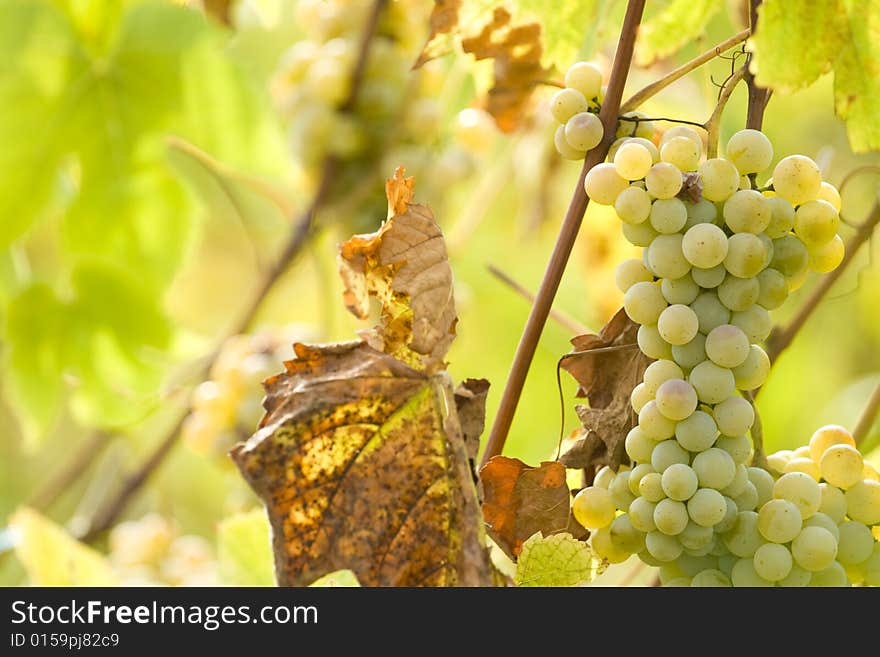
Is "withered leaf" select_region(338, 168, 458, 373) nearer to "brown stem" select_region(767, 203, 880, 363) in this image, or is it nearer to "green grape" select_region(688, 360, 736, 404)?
"green grape" select_region(688, 360, 736, 404)

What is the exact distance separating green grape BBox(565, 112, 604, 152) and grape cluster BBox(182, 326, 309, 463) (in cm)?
64

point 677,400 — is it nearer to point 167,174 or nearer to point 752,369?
point 752,369

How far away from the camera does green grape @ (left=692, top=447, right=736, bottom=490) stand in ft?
1.38

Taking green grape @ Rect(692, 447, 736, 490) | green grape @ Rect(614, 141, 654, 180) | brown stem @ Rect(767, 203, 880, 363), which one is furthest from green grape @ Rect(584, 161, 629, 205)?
brown stem @ Rect(767, 203, 880, 363)

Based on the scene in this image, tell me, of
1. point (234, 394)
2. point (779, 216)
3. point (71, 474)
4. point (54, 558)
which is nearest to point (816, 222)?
point (779, 216)

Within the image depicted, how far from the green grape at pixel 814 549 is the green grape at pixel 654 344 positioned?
94 mm

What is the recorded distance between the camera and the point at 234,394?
1075mm

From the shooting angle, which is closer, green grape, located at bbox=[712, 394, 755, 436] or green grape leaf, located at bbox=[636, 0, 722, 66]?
green grape, located at bbox=[712, 394, 755, 436]

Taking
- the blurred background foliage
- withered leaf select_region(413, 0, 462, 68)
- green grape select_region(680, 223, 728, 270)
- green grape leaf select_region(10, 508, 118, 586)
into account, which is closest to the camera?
green grape select_region(680, 223, 728, 270)

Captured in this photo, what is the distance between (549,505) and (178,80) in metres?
0.79

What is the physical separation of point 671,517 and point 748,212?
0.13 metres

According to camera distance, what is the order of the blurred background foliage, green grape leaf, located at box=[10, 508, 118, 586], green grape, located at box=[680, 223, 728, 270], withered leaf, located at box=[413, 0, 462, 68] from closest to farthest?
green grape, located at box=[680, 223, 728, 270] < withered leaf, located at box=[413, 0, 462, 68] < green grape leaf, located at box=[10, 508, 118, 586] < the blurred background foliage
